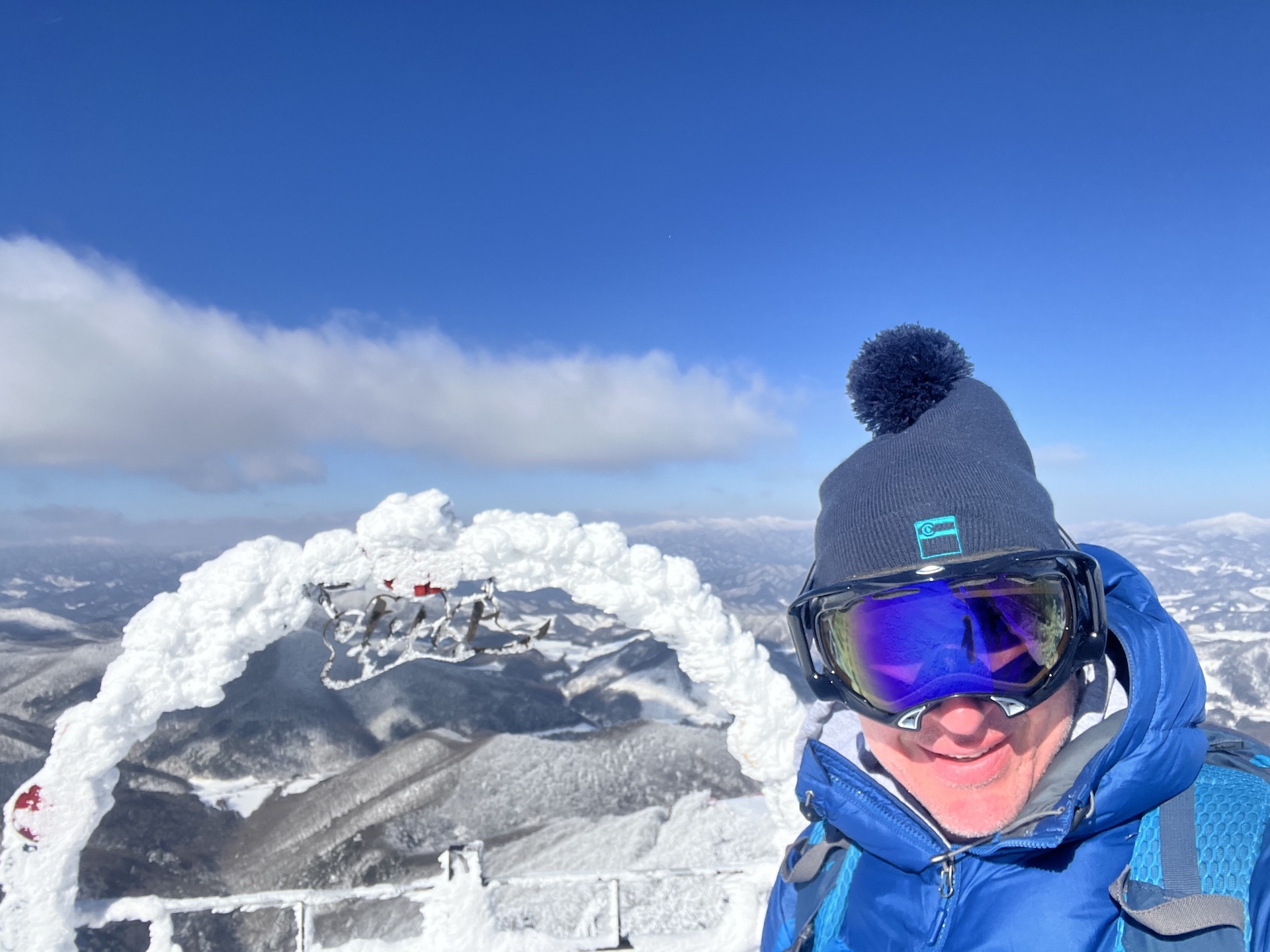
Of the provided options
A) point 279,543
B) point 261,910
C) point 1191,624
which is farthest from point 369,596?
point 1191,624

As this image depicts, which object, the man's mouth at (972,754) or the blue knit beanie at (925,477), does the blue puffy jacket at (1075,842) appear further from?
the blue knit beanie at (925,477)

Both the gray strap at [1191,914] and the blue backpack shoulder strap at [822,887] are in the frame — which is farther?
the blue backpack shoulder strap at [822,887]

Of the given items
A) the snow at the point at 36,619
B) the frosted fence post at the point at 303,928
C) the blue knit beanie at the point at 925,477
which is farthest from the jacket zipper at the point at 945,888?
the snow at the point at 36,619

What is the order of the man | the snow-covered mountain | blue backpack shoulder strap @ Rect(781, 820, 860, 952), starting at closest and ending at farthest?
the man → blue backpack shoulder strap @ Rect(781, 820, 860, 952) → the snow-covered mountain

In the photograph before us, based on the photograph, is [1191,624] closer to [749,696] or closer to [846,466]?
[749,696]

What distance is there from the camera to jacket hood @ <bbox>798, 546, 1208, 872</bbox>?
109cm

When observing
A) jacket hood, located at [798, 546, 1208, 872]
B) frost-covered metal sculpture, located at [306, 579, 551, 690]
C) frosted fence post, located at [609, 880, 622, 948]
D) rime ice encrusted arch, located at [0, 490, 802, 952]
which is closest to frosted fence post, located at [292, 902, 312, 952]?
rime ice encrusted arch, located at [0, 490, 802, 952]

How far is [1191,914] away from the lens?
3.19 ft

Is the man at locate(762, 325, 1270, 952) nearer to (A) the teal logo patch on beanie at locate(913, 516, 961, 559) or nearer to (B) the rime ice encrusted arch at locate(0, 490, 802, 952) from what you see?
(A) the teal logo patch on beanie at locate(913, 516, 961, 559)

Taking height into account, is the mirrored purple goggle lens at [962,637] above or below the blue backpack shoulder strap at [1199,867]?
above

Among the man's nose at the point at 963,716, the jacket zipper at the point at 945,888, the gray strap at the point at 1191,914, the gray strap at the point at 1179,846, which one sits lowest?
the jacket zipper at the point at 945,888

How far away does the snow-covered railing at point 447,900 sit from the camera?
14.0ft

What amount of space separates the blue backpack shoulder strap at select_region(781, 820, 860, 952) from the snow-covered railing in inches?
142

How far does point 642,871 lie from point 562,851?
332 cm
